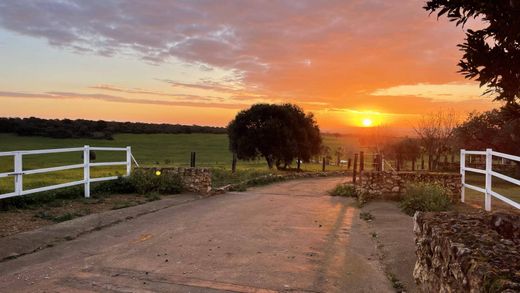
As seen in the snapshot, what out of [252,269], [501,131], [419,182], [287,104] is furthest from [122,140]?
[252,269]

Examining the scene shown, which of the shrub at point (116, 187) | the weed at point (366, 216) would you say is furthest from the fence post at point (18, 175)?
the weed at point (366, 216)

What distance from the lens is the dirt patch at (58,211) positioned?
8680 millimetres

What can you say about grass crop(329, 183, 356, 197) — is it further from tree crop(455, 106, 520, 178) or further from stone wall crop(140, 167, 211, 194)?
tree crop(455, 106, 520, 178)

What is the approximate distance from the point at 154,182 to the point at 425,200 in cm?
770

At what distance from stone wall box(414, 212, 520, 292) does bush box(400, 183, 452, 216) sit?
21.0 feet

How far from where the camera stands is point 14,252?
7.07 meters

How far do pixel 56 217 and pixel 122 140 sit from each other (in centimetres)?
6462

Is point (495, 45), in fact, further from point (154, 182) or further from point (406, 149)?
point (406, 149)

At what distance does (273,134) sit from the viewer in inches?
1330

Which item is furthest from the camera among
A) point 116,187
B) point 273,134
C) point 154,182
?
point 273,134

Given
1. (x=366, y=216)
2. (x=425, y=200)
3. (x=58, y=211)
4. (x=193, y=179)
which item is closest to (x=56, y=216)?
(x=58, y=211)

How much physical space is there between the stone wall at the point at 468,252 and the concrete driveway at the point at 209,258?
138 cm

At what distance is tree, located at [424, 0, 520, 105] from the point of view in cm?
398

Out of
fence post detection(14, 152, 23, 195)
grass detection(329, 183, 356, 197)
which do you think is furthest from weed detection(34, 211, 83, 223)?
grass detection(329, 183, 356, 197)
